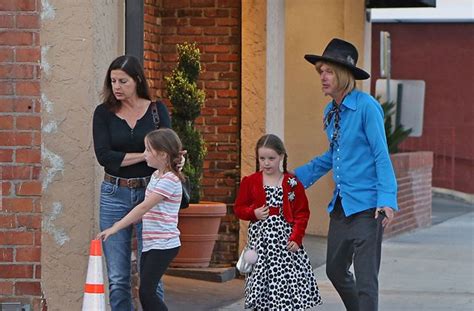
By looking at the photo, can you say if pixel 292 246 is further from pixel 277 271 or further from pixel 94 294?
pixel 94 294

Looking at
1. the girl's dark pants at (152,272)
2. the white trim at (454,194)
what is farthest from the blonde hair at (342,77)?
the white trim at (454,194)

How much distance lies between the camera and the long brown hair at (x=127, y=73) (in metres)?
7.54

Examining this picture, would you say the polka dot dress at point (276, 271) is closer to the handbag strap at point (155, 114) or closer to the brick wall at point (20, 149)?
the handbag strap at point (155, 114)

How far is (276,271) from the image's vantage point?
813cm

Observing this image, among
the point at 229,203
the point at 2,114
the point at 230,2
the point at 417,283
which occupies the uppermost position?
the point at 230,2

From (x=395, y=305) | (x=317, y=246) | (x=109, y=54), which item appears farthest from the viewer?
(x=317, y=246)

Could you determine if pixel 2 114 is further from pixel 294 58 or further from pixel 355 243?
pixel 294 58

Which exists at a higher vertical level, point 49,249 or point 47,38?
point 47,38

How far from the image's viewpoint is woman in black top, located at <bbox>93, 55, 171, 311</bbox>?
7.54 metres

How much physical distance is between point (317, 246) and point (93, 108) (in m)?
7.34

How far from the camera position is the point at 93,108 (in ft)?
26.4

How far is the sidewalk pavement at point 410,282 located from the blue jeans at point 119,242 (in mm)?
2301

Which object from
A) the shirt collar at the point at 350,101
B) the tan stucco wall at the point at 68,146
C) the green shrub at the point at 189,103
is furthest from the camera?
the green shrub at the point at 189,103

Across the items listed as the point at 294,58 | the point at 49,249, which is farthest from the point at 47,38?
the point at 294,58
